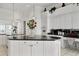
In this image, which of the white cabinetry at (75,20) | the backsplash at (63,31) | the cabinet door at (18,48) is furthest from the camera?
the backsplash at (63,31)

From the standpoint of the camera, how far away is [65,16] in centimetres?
629

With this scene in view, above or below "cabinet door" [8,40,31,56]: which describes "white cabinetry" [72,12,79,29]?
above

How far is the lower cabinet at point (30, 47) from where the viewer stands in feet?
11.0

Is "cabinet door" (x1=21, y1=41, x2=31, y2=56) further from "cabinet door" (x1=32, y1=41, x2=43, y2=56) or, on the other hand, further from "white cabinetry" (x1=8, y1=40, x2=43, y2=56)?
"cabinet door" (x1=32, y1=41, x2=43, y2=56)

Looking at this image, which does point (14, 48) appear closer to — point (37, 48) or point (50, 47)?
point (37, 48)

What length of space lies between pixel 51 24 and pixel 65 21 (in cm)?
75

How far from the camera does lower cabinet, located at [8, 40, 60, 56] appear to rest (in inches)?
132

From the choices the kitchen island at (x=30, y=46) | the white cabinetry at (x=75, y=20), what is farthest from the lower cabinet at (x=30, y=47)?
the white cabinetry at (x=75, y=20)

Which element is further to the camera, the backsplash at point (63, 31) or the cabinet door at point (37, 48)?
the backsplash at point (63, 31)

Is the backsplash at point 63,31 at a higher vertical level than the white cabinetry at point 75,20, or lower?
lower

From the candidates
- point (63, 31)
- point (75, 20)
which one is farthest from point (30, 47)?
point (63, 31)

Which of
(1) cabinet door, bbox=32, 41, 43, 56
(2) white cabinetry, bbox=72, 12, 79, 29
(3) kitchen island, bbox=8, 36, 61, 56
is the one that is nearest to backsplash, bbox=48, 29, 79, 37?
(2) white cabinetry, bbox=72, 12, 79, 29

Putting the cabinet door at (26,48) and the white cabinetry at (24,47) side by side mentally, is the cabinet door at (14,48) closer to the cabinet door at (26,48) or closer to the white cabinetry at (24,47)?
the white cabinetry at (24,47)

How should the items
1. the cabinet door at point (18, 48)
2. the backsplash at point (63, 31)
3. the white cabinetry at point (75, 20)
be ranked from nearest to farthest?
the cabinet door at point (18, 48) < the white cabinetry at point (75, 20) < the backsplash at point (63, 31)
